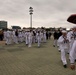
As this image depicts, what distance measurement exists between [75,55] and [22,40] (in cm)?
2126

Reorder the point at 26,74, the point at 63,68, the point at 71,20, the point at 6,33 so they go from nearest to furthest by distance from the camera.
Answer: the point at 71,20 < the point at 26,74 < the point at 63,68 < the point at 6,33

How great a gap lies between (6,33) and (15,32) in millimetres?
3063

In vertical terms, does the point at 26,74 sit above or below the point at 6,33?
below

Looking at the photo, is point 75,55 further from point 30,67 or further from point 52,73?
point 30,67

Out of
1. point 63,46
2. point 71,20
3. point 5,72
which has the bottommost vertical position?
point 5,72

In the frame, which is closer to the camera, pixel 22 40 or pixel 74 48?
pixel 74 48

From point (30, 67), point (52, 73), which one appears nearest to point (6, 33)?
point (30, 67)

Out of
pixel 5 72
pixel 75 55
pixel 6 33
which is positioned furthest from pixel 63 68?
pixel 6 33

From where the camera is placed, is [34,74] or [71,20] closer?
[71,20]

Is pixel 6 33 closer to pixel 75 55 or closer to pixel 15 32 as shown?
pixel 15 32

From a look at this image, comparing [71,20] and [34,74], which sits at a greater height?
[71,20]

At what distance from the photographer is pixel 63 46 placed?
344 inches

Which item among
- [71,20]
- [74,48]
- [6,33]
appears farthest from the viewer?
[6,33]

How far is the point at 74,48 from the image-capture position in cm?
472
